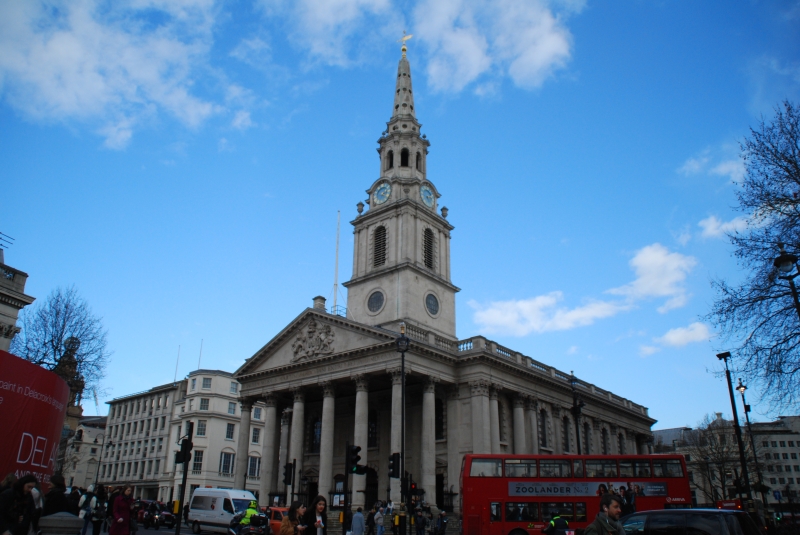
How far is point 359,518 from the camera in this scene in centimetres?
2498

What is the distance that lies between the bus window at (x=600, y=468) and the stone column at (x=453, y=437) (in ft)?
43.2

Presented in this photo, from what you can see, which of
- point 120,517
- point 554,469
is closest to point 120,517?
point 120,517

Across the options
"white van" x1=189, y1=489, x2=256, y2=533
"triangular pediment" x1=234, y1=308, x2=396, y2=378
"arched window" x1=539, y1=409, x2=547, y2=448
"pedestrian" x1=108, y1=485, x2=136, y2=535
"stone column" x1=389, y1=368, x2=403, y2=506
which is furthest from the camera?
"arched window" x1=539, y1=409, x2=547, y2=448

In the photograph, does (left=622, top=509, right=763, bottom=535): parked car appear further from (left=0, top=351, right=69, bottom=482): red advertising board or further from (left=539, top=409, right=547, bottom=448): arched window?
(left=539, top=409, right=547, bottom=448): arched window

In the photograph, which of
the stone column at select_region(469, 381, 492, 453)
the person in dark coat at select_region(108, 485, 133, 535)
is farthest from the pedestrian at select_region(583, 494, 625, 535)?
the stone column at select_region(469, 381, 492, 453)

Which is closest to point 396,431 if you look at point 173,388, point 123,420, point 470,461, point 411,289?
point 470,461

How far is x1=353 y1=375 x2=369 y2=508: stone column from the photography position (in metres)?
36.9

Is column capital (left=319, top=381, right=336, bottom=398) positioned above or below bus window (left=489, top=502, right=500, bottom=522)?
above

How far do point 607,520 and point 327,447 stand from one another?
32.9 meters

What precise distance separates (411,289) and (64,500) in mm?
38318

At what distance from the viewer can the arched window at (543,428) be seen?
45.8m

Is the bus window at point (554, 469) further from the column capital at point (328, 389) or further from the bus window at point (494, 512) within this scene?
the column capital at point (328, 389)

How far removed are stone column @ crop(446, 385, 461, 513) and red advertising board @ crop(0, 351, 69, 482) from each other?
29.1 meters

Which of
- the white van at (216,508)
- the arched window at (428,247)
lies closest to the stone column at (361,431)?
the white van at (216,508)
